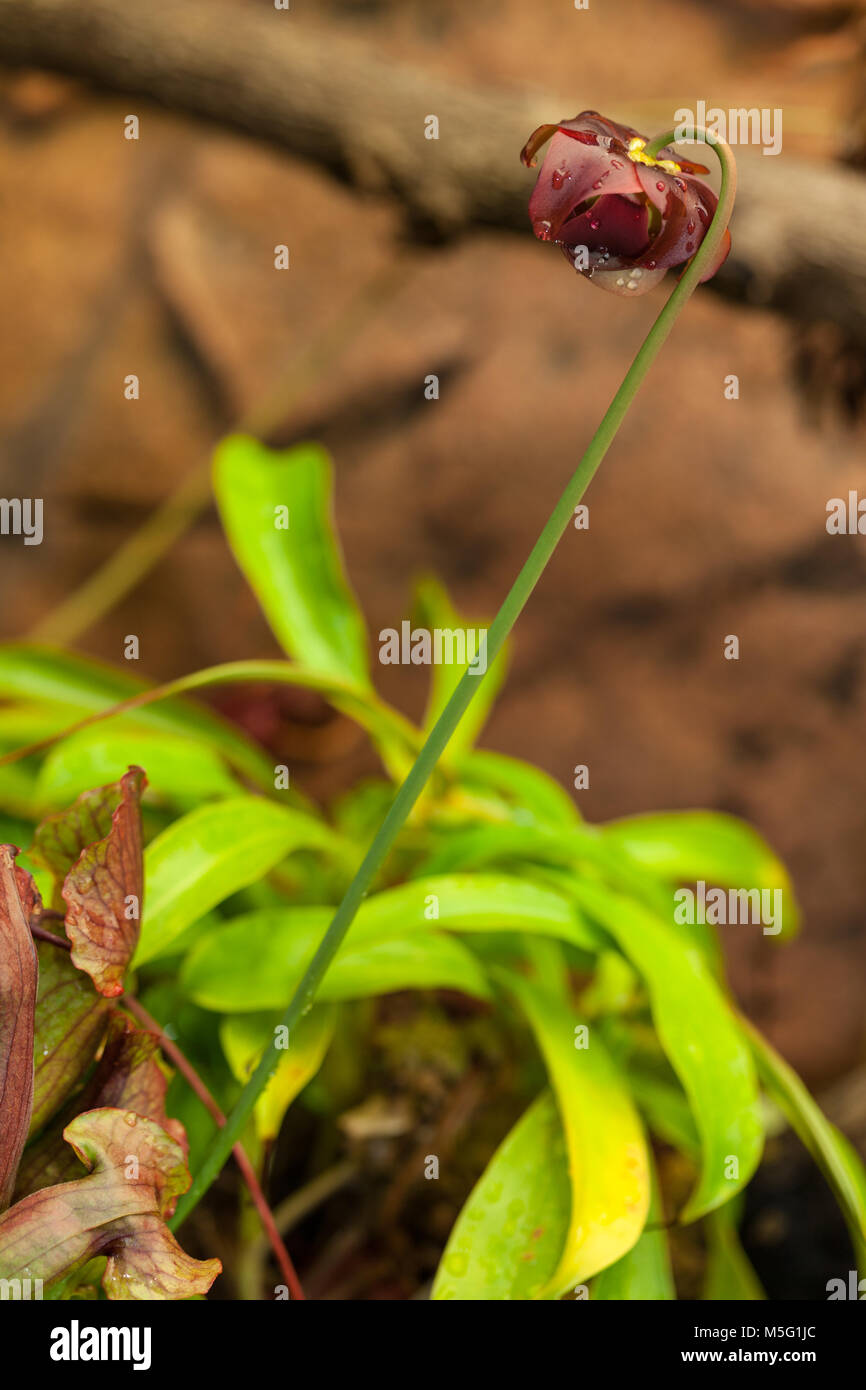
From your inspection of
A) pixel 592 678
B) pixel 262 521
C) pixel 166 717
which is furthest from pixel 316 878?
pixel 592 678

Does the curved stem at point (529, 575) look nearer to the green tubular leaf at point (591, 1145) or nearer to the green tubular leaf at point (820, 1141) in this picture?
the green tubular leaf at point (591, 1145)

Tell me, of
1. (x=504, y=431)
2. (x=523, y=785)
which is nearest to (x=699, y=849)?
(x=523, y=785)
